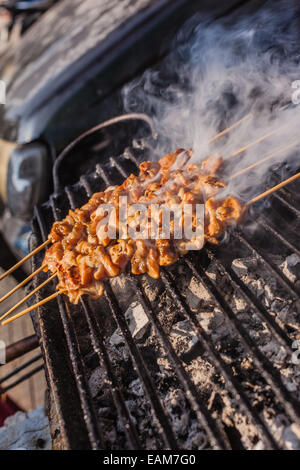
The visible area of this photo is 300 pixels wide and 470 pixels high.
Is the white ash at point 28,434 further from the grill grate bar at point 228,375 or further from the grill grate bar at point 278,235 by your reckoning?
the grill grate bar at point 278,235

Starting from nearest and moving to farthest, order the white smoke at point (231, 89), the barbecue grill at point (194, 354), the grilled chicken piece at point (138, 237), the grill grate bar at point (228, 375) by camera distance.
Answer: the grill grate bar at point (228, 375)
the barbecue grill at point (194, 354)
the grilled chicken piece at point (138, 237)
the white smoke at point (231, 89)

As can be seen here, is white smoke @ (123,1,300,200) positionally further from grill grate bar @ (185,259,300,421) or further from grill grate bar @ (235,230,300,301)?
grill grate bar @ (185,259,300,421)

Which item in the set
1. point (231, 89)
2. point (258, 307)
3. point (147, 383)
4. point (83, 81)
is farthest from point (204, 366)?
point (83, 81)

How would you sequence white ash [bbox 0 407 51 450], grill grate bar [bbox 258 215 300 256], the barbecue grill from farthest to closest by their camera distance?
white ash [bbox 0 407 51 450] → grill grate bar [bbox 258 215 300 256] → the barbecue grill

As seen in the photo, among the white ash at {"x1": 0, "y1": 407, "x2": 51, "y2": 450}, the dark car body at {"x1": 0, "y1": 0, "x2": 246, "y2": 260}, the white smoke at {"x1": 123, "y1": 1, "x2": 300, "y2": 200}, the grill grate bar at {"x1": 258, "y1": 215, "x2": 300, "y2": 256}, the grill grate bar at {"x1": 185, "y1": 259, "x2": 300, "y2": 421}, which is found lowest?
the grill grate bar at {"x1": 185, "y1": 259, "x2": 300, "y2": 421}

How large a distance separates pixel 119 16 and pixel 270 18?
7.54ft

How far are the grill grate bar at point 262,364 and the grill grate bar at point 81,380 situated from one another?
1097 millimetres

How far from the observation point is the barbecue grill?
2.06 metres

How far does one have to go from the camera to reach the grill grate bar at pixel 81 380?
6.58ft

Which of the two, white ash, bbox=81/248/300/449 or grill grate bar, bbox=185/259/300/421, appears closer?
grill grate bar, bbox=185/259/300/421

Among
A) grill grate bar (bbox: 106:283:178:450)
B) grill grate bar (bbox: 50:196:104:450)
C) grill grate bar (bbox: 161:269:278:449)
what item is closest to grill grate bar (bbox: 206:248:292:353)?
grill grate bar (bbox: 161:269:278:449)

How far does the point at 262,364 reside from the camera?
81.2 inches

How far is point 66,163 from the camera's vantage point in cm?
497

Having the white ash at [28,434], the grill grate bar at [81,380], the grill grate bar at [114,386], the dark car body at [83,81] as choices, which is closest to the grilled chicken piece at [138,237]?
the grill grate bar at [81,380]
